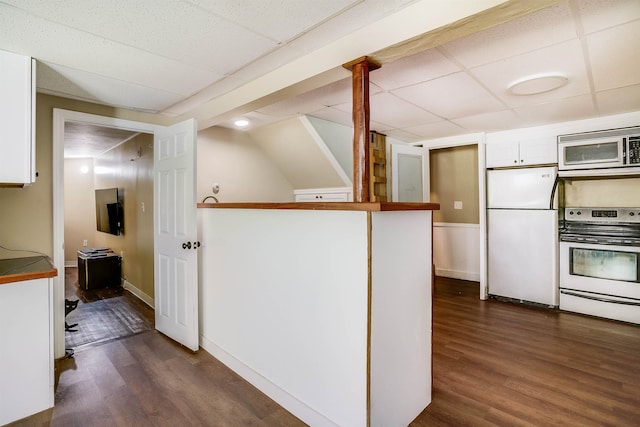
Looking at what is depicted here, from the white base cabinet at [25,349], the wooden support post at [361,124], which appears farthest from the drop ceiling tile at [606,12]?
the white base cabinet at [25,349]

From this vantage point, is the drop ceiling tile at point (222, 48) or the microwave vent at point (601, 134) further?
the microwave vent at point (601, 134)

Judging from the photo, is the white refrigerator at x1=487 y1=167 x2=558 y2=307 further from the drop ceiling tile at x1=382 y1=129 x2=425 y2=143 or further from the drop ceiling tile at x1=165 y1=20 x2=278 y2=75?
the drop ceiling tile at x1=165 y1=20 x2=278 y2=75

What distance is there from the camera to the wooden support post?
5.84 ft

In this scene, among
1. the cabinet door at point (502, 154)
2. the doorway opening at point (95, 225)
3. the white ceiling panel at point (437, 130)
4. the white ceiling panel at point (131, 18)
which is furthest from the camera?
the cabinet door at point (502, 154)

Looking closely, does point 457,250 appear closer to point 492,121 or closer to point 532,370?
point 492,121

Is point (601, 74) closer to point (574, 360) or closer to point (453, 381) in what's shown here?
point (574, 360)

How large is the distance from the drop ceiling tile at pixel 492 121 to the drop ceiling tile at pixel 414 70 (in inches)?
54.7

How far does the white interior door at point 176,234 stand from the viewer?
2.82 metres

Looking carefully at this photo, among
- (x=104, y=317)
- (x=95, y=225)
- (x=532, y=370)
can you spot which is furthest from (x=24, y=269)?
(x=95, y=225)

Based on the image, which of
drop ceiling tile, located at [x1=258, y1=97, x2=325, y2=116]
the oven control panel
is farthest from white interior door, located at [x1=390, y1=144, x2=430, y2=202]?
the oven control panel

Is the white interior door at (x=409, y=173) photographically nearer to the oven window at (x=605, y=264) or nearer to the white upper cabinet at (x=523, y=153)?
the white upper cabinet at (x=523, y=153)

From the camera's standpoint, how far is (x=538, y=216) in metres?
3.88

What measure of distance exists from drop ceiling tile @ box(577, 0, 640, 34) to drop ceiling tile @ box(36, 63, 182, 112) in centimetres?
285

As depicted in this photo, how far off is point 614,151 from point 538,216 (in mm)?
982
